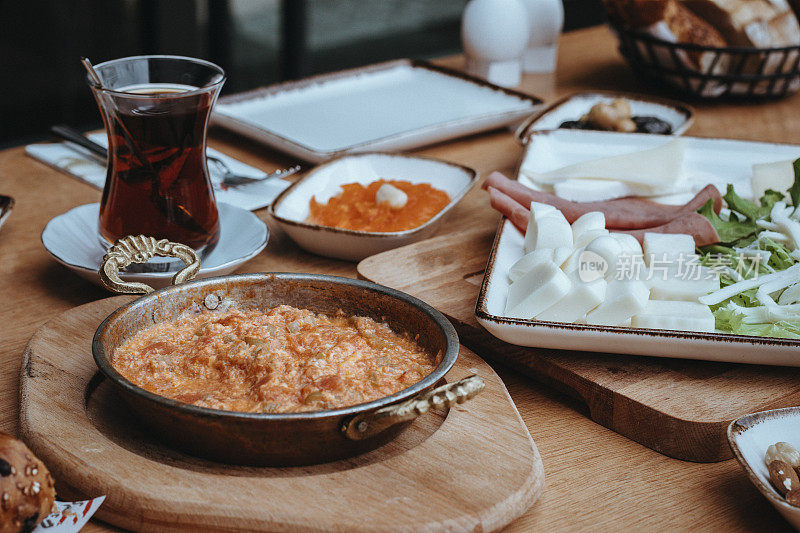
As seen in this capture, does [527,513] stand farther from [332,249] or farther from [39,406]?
[332,249]

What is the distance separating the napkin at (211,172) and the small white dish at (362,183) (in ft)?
0.46

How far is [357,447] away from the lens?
969 mm

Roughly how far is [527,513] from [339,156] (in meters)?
1.09

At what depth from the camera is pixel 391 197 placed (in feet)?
5.44

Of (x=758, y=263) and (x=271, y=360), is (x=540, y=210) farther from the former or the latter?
(x=271, y=360)

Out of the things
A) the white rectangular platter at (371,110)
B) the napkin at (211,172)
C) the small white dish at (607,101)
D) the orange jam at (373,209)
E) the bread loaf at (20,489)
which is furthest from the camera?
the small white dish at (607,101)

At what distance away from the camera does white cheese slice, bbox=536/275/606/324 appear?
3.87ft

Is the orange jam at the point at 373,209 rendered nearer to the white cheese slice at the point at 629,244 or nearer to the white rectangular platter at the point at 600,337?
the white rectangular platter at the point at 600,337

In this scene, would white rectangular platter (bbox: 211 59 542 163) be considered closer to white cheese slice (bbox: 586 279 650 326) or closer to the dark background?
white cheese slice (bbox: 586 279 650 326)

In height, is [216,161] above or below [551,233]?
below

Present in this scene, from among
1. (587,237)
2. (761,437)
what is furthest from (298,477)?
(587,237)

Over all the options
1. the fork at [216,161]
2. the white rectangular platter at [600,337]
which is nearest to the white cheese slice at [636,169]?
the white rectangular platter at [600,337]

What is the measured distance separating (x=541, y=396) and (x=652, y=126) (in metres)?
1.22

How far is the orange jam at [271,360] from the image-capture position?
3.28 ft
